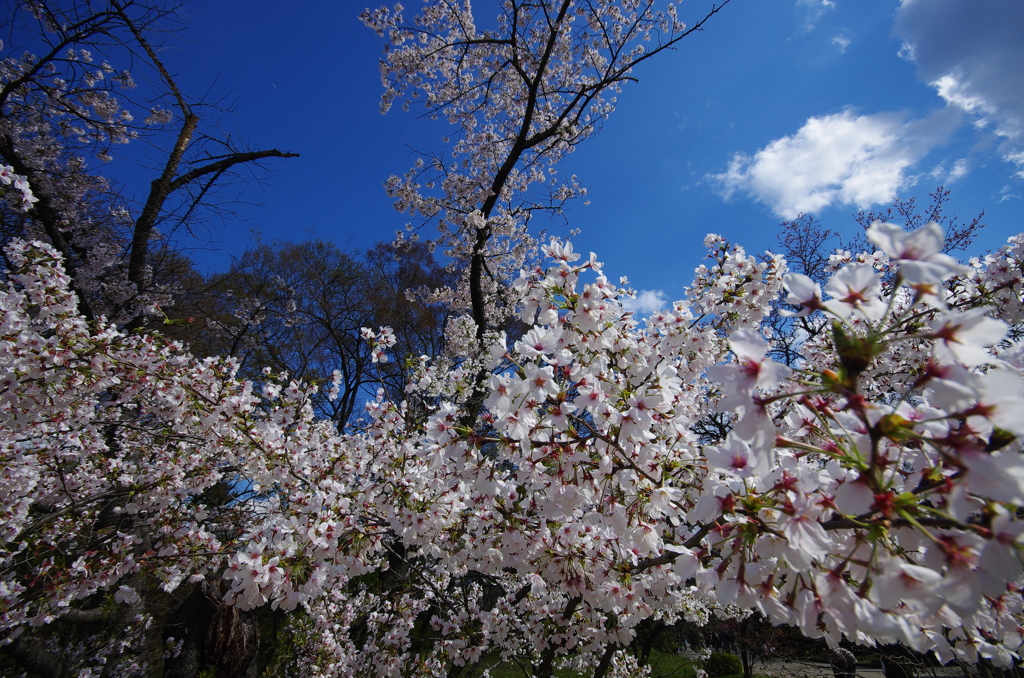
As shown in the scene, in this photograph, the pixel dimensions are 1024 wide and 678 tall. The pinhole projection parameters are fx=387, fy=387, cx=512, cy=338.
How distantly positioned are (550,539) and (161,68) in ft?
24.6

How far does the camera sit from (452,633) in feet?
14.9

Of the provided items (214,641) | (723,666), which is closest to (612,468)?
(214,641)

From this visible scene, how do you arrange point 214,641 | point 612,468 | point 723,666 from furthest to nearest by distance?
1. point 723,666
2. point 214,641
3. point 612,468

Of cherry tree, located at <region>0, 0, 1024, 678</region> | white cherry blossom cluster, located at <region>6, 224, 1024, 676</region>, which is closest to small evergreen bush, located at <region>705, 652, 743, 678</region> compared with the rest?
cherry tree, located at <region>0, 0, 1024, 678</region>

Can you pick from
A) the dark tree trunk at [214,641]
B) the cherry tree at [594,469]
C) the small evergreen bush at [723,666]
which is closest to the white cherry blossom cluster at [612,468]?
the cherry tree at [594,469]

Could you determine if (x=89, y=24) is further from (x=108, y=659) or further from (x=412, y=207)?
(x=108, y=659)

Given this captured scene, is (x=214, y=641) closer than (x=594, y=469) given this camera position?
No

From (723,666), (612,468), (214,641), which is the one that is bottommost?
(723,666)

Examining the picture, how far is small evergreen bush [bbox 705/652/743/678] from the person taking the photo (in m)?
10.9

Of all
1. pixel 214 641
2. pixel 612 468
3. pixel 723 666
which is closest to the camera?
pixel 612 468

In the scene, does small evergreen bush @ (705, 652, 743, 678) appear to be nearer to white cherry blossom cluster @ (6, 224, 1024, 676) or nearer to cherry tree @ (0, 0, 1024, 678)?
cherry tree @ (0, 0, 1024, 678)

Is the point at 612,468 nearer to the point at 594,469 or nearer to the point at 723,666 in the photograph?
the point at 594,469

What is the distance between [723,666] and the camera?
11.1 meters

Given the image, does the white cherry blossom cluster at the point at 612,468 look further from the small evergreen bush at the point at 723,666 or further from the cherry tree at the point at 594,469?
the small evergreen bush at the point at 723,666
